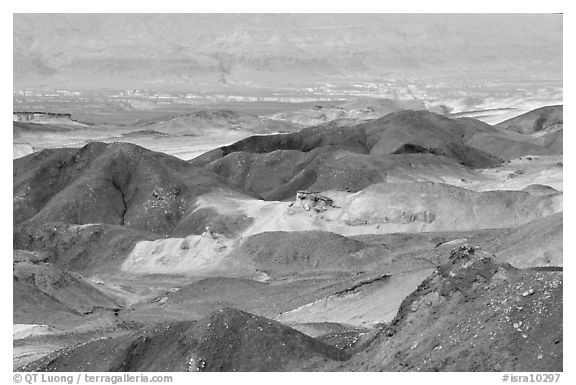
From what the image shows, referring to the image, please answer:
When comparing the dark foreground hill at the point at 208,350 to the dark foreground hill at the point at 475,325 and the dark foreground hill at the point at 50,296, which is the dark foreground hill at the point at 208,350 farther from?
the dark foreground hill at the point at 50,296

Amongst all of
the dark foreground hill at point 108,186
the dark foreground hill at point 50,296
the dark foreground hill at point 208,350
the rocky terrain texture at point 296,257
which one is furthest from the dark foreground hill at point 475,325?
the dark foreground hill at point 108,186

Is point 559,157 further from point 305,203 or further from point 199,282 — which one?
point 199,282

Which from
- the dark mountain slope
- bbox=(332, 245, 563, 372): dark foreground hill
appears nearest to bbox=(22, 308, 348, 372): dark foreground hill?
bbox=(332, 245, 563, 372): dark foreground hill

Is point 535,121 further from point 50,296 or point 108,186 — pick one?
point 50,296

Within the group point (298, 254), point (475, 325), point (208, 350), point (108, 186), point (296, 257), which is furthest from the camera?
point (108, 186)

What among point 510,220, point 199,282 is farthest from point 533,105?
point 199,282

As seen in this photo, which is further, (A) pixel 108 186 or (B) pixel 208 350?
(A) pixel 108 186

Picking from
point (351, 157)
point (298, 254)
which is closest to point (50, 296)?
point (298, 254)

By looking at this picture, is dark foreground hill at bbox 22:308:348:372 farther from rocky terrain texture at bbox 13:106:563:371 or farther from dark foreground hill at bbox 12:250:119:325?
dark foreground hill at bbox 12:250:119:325
